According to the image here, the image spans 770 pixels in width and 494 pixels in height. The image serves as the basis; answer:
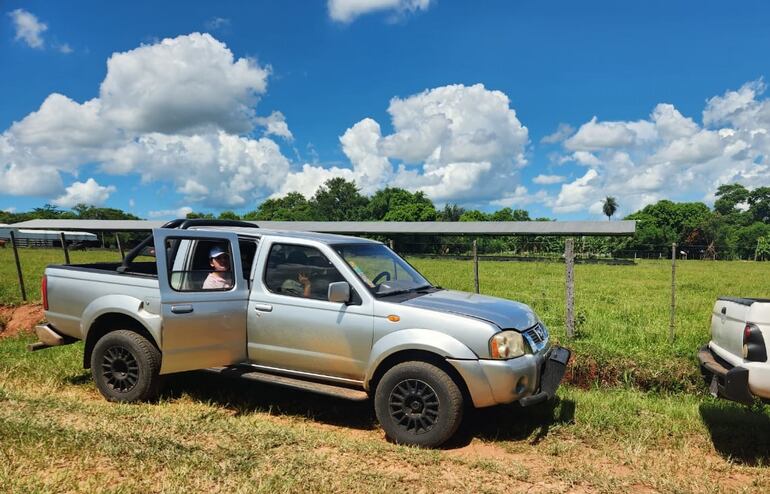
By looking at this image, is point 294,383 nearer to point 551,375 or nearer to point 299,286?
point 299,286

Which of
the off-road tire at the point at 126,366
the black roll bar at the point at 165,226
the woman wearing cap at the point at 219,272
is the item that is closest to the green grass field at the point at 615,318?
the woman wearing cap at the point at 219,272

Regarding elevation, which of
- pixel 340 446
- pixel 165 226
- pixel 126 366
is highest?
pixel 165 226

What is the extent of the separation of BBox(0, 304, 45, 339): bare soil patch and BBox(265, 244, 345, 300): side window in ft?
23.0

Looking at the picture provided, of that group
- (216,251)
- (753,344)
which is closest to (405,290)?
(216,251)

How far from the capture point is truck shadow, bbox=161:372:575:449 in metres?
5.35

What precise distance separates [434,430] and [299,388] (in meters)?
1.30

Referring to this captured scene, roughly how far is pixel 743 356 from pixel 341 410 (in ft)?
12.4

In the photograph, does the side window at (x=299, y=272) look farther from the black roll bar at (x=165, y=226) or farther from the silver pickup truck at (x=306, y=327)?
the black roll bar at (x=165, y=226)

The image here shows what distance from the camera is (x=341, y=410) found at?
6.07m

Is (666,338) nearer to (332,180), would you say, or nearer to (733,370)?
(733,370)

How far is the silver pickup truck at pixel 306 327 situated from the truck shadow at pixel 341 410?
42 cm

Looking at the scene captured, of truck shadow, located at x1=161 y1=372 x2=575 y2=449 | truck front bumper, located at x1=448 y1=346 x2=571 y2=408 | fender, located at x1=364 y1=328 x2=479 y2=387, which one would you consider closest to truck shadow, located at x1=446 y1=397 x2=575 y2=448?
truck shadow, located at x1=161 y1=372 x2=575 y2=449

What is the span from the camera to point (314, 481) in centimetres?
389

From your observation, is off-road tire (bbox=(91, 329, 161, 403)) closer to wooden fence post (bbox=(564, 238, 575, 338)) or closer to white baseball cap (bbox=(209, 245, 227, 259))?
white baseball cap (bbox=(209, 245, 227, 259))
